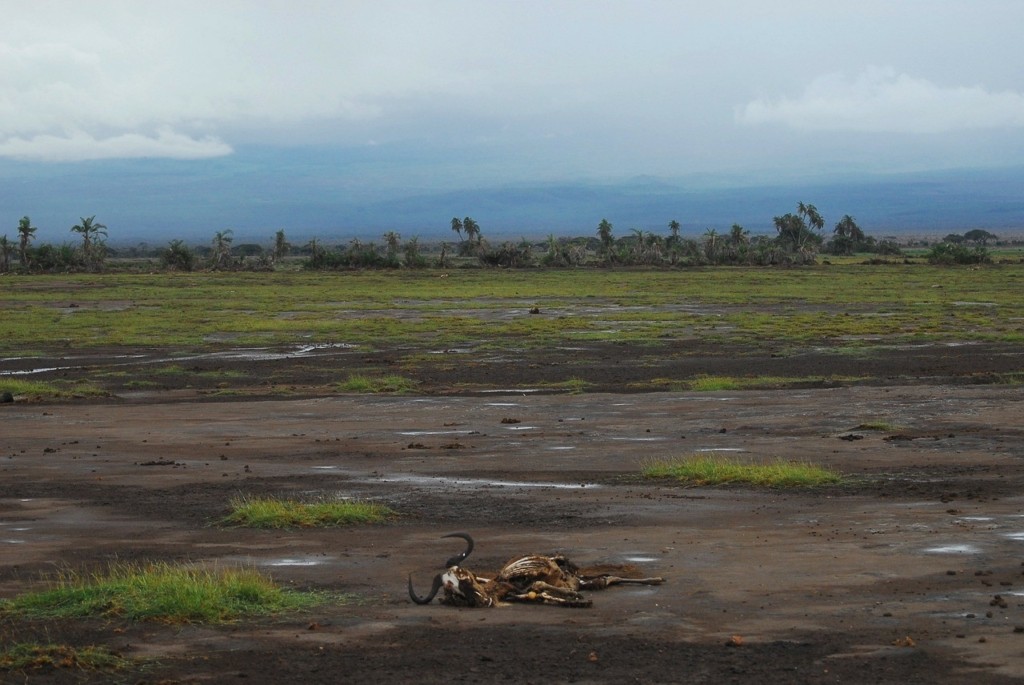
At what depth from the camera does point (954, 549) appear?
13.3 m

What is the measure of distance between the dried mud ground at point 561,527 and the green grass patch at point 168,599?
0.65ft

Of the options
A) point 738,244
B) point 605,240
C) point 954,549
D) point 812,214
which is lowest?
point 954,549

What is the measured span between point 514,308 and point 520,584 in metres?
49.1

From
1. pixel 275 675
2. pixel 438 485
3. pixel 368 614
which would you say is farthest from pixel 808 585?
pixel 438 485

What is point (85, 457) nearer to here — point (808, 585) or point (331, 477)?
point (331, 477)

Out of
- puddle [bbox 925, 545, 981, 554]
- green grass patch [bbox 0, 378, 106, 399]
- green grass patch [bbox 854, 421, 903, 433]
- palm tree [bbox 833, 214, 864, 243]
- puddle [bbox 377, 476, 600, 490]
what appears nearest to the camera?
puddle [bbox 925, 545, 981, 554]

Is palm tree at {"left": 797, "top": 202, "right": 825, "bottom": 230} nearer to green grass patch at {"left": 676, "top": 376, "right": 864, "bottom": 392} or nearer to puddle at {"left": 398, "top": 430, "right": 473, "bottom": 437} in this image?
green grass patch at {"left": 676, "top": 376, "right": 864, "bottom": 392}

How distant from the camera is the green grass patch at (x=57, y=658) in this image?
32.3ft

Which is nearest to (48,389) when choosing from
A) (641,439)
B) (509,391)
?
(509,391)

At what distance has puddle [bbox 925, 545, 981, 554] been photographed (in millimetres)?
13141

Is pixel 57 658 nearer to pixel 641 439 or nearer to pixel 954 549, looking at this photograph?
pixel 954 549

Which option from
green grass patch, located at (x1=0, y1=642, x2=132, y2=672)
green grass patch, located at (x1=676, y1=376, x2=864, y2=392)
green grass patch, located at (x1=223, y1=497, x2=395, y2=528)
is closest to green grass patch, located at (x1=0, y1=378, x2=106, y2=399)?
green grass patch, located at (x1=676, y1=376, x2=864, y2=392)

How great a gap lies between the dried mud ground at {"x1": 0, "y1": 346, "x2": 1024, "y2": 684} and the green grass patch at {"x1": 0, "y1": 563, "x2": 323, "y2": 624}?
198 millimetres

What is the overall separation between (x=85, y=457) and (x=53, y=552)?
7.73 metres
